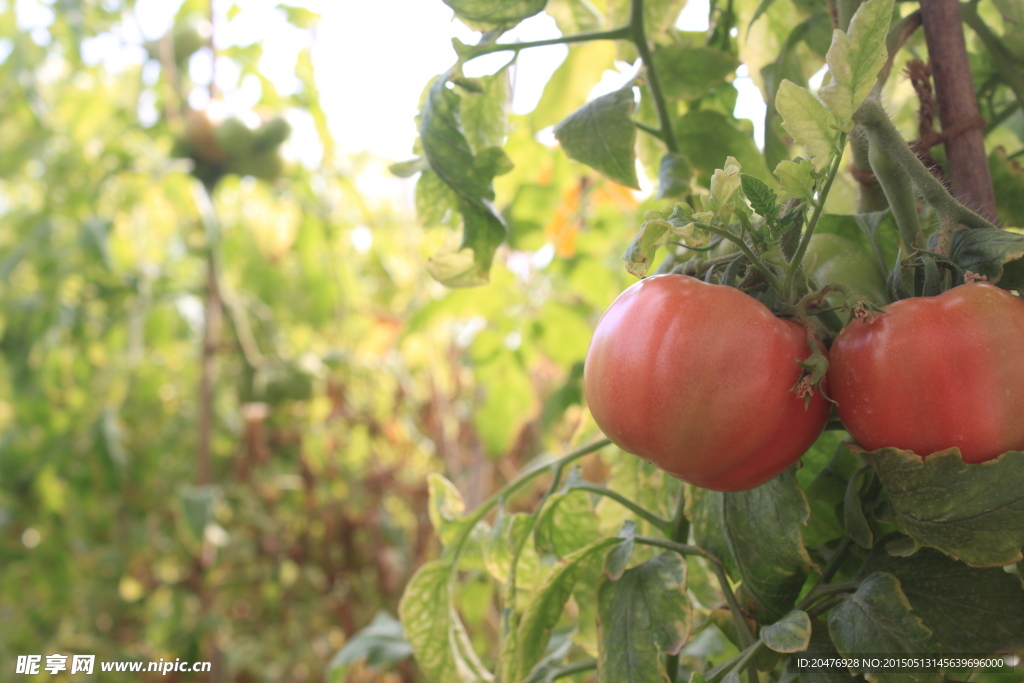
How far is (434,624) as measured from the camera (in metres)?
0.53

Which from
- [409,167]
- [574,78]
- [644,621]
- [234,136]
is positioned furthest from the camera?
[234,136]

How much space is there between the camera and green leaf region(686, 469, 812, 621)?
0.35m

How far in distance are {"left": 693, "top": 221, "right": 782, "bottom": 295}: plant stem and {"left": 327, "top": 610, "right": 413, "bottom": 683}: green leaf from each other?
1.65 feet

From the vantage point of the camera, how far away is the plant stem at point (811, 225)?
0.96 feet

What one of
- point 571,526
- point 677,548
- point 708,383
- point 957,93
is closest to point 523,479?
point 571,526

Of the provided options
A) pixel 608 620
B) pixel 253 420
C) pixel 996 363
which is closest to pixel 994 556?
pixel 996 363

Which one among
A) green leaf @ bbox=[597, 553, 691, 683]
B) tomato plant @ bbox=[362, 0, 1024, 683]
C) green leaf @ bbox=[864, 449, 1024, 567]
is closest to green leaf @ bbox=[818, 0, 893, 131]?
tomato plant @ bbox=[362, 0, 1024, 683]

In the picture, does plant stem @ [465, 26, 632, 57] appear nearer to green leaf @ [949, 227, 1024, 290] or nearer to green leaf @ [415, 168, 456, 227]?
green leaf @ [415, 168, 456, 227]

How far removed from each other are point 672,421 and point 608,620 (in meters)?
0.15

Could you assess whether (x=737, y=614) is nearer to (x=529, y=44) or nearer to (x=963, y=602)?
(x=963, y=602)

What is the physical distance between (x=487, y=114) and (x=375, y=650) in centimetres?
53

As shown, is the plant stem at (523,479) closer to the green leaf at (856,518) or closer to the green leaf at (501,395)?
the green leaf at (856,518)

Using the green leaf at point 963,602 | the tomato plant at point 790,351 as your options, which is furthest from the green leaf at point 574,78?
the green leaf at point 963,602

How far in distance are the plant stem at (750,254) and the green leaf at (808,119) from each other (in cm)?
5
